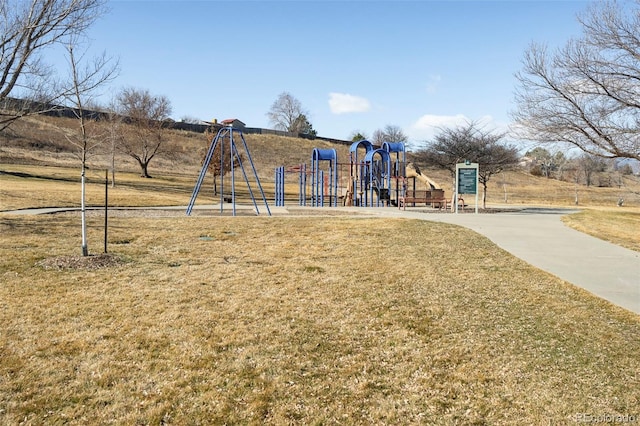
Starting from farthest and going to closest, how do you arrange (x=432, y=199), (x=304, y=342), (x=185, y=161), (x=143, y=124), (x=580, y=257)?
(x=185, y=161)
(x=143, y=124)
(x=432, y=199)
(x=580, y=257)
(x=304, y=342)

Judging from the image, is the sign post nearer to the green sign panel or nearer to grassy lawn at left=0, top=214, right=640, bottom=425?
the green sign panel

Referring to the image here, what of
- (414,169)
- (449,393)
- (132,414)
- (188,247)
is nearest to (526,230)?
(188,247)

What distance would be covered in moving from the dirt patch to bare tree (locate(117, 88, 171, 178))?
35.1m

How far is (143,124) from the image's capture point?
143 feet

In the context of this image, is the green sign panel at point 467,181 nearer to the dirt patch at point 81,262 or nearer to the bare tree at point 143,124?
the dirt patch at point 81,262

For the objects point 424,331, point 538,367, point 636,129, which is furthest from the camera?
point 636,129

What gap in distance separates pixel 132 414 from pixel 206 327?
5.46 feet

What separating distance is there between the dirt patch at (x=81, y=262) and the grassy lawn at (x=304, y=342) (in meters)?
0.05

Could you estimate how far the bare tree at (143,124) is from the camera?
42.1 meters

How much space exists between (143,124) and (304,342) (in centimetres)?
4362

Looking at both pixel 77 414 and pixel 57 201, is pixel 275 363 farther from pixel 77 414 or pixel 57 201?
pixel 57 201

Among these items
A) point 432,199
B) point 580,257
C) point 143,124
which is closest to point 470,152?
point 432,199

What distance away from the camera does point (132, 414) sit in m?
3.06

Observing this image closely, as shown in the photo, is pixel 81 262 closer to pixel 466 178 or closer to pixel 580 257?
pixel 580 257
